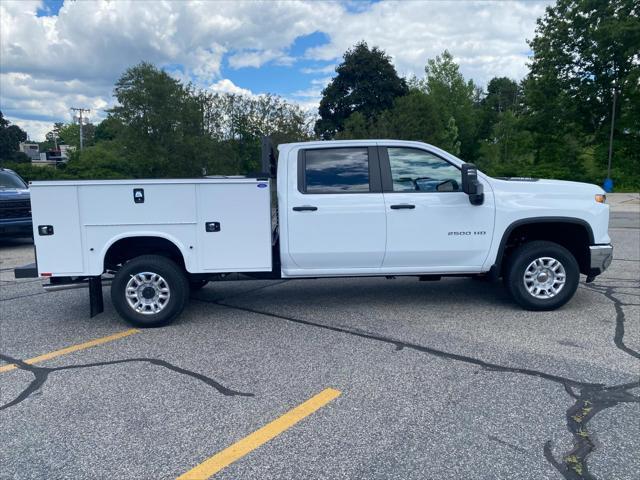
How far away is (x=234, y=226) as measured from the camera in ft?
18.6

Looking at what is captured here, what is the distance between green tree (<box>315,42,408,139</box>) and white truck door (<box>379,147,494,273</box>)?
151 ft

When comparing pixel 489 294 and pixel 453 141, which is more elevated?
pixel 453 141

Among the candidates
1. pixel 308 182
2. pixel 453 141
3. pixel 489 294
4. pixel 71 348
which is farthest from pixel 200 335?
pixel 453 141

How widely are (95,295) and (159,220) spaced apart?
4.07 ft

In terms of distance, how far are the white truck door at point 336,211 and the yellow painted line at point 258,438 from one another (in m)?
2.10

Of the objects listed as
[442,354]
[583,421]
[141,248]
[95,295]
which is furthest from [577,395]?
[95,295]

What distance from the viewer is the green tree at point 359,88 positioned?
51.9 meters

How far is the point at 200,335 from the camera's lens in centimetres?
552

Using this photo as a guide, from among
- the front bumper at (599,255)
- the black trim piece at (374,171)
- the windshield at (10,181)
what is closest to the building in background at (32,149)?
the windshield at (10,181)

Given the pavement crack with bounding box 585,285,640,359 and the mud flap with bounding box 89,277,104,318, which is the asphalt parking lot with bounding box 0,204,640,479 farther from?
the mud flap with bounding box 89,277,104,318

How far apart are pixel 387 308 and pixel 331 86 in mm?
50286

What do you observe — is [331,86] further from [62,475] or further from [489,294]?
[62,475]

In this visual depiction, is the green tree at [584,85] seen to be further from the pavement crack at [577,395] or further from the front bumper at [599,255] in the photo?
the pavement crack at [577,395]

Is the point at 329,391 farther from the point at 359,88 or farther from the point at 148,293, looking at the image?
the point at 359,88
